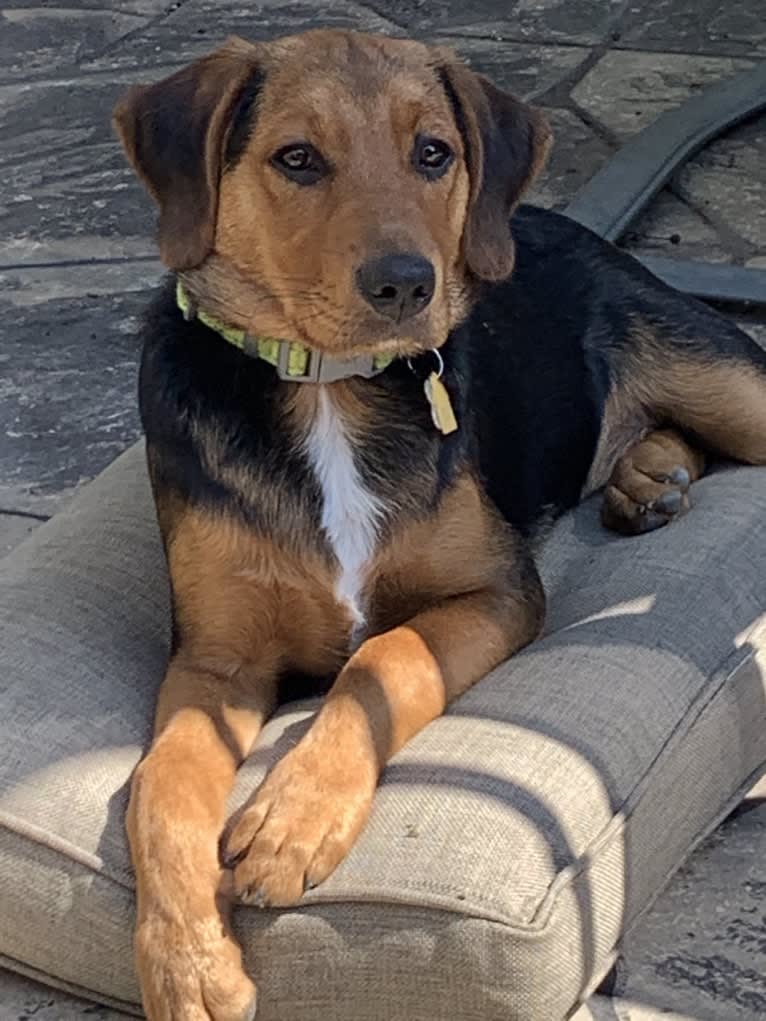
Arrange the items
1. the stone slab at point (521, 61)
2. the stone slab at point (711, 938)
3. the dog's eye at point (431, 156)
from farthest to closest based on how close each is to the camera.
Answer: the stone slab at point (521, 61), the dog's eye at point (431, 156), the stone slab at point (711, 938)

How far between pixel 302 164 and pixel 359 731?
1.11 metres

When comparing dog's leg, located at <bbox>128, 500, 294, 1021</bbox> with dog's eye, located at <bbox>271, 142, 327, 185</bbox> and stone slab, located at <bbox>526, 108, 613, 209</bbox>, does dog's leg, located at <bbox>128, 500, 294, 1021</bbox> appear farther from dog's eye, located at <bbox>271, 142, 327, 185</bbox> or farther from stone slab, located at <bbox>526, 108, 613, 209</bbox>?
stone slab, located at <bbox>526, 108, 613, 209</bbox>

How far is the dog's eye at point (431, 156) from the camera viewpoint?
12.9ft

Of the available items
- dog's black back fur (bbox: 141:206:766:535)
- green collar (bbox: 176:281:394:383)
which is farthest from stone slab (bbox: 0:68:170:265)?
green collar (bbox: 176:281:394:383)

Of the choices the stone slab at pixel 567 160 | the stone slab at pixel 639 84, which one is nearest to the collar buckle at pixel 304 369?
the stone slab at pixel 567 160

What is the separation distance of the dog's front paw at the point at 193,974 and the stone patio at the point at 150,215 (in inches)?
15.0

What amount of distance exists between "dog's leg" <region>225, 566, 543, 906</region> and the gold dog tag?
0.36 m

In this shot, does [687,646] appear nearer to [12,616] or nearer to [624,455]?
[624,455]

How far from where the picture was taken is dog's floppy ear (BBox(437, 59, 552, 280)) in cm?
411

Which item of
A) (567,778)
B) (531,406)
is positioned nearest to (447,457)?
(531,406)

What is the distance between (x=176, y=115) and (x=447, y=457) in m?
0.91

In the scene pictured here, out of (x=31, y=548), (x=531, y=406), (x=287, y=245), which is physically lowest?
(x=31, y=548)

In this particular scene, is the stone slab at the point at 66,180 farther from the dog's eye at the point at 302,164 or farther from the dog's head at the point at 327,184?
the dog's eye at the point at 302,164

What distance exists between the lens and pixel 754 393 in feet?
16.3
